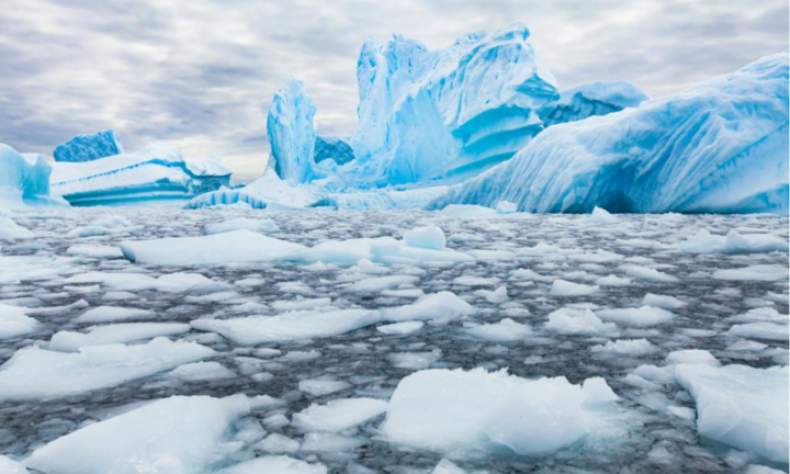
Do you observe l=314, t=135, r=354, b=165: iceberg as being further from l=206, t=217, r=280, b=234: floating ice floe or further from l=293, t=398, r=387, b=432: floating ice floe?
l=293, t=398, r=387, b=432: floating ice floe

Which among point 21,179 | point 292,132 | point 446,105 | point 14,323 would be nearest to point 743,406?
point 14,323

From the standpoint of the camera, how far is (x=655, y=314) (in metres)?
2.06

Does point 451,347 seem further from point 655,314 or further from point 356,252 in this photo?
point 356,252

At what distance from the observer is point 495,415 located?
1.08 m

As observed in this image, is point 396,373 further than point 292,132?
No

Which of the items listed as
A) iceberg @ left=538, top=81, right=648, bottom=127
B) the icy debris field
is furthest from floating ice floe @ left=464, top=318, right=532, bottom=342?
iceberg @ left=538, top=81, right=648, bottom=127

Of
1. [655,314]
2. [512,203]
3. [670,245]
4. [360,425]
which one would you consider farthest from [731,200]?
→ [360,425]

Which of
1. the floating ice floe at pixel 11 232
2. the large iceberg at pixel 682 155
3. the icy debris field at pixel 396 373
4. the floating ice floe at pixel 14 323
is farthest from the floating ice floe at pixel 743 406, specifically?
the large iceberg at pixel 682 155

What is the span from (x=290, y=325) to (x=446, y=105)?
19608 mm

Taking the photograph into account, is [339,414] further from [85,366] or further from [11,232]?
[11,232]

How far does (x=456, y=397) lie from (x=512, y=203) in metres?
11.1

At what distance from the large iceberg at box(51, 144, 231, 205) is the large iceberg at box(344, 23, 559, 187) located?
8.72 meters

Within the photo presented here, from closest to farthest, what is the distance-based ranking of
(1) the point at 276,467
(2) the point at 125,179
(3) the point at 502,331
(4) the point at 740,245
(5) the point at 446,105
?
(1) the point at 276,467 → (3) the point at 502,331 → (4) the point at 740,245 → (5) the point at 446,105 → (2) the point at 125,179

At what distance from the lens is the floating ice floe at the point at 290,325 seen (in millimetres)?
1814
